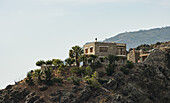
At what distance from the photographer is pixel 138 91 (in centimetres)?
8306

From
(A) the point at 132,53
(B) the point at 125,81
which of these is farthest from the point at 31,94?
(A) the point at 132,53

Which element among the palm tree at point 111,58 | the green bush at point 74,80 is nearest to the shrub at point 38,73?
the green bush at point 74,80

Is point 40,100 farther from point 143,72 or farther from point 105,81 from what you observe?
point 143,72

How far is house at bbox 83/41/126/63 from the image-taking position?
100m

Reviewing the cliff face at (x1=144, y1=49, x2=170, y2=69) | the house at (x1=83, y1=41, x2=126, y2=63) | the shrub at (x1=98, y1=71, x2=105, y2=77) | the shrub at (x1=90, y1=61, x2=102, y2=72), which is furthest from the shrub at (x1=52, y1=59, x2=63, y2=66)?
the cliff face at (x1=144, y1=49, x2=170, y2=69)

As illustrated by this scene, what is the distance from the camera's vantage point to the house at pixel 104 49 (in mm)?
100438

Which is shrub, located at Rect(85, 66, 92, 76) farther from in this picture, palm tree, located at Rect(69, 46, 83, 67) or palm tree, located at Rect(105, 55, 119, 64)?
palm tree, located at Rect(105, 55, 119, 64)

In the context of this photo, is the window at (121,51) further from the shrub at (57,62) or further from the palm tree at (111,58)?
the shrub at (57,62)

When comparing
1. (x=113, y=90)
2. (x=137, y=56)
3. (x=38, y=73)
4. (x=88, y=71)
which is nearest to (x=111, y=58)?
(x=88, y=71)

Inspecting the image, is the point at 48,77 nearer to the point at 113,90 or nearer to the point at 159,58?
the point at 113,90

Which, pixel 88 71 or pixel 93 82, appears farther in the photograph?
pixel 88 71

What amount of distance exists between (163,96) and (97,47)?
97.8 ft

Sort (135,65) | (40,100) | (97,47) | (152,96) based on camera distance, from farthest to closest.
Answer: (97,47)
(135,65)
(152,96)
(40,100)

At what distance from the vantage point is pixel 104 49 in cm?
10169
